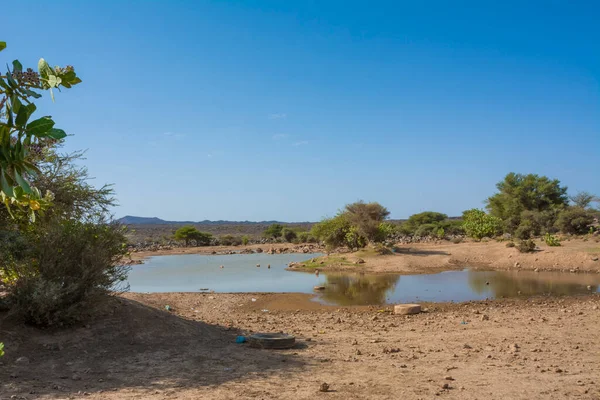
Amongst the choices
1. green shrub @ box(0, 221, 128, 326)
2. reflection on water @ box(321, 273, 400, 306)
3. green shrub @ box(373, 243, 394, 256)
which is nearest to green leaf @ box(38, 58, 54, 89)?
green shrub @ box(0, 221, 128, 326)

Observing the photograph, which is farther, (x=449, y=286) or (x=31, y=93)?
(x=449, y=286)

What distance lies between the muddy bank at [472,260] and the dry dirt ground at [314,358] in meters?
14.5

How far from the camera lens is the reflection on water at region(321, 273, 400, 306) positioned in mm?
17055

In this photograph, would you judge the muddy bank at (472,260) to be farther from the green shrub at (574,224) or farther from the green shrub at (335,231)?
the green shrub at (574,224)

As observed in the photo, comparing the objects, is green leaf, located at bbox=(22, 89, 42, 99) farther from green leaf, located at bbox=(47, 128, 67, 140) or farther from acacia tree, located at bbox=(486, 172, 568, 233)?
acacia tree, located at bbox=(486, 172, 568, 233)

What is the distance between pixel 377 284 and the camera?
21.5m

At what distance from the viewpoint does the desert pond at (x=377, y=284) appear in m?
17.5

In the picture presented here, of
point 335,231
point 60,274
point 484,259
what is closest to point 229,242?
point 335,231

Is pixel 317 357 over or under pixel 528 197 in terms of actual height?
under

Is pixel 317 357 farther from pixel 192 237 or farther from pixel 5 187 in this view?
pixel 192 237

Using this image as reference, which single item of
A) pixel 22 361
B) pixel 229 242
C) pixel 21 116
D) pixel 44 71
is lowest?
pixel 22 361

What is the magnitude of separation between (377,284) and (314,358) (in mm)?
14342

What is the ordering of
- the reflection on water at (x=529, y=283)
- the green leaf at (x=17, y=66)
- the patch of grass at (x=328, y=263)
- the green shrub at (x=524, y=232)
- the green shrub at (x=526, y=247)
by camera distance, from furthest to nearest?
1. the green shrub at (x=524, y=232)
2. the patch of grass at (x=328, y=263)
3. the green shrub at (x=526, y=247)
4. the reflection on water at (x=529, y=283)
5. the green leaf at (x=17, y=66)

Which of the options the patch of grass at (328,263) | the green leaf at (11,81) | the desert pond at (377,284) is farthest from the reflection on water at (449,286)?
the green leaf at (11,81)
